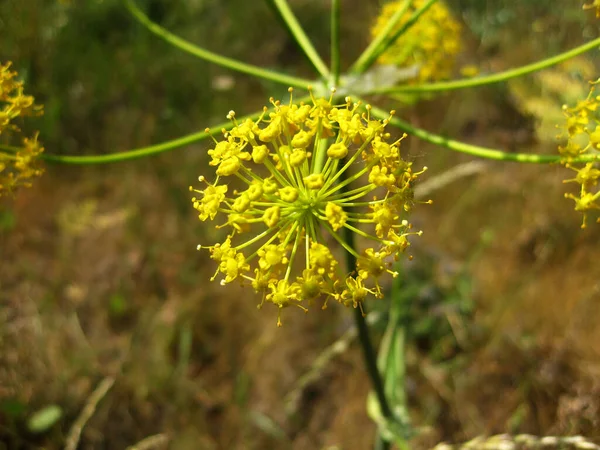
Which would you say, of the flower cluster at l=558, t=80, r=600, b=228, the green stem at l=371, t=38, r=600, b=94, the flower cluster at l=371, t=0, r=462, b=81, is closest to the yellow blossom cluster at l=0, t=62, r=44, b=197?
the green stem at l=371, t=38, r=600, b=94

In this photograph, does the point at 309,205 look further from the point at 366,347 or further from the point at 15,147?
the point at 15,147

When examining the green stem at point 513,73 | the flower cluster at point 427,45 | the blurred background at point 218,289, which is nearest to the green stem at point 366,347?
the green stem at point 513,73

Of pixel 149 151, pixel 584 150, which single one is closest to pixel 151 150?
pixel 149 151

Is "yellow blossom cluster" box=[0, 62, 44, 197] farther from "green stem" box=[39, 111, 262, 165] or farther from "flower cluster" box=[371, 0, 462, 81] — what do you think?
"flower cluster" box=[371, 0, 462, 81]

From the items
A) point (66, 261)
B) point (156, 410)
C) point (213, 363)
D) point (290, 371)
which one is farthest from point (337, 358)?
point (66, 261)

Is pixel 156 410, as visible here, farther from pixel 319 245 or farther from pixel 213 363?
pixel 319 245

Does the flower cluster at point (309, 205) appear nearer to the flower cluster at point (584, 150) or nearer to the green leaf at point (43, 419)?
the flower cluster at point (584, 150)
